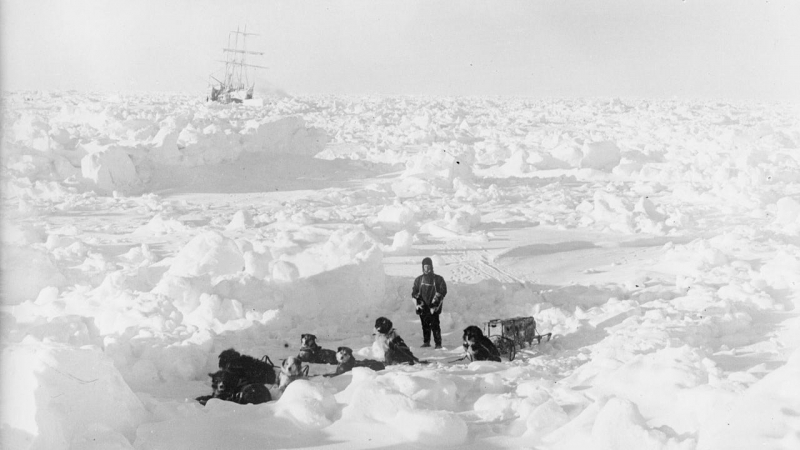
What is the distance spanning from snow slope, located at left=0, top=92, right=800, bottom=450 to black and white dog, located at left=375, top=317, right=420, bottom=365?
304mm

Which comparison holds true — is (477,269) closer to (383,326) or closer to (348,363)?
(383,326)

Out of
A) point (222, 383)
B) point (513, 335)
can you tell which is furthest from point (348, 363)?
point (513, 335)

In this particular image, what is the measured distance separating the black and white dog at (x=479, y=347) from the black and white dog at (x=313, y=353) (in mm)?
1172

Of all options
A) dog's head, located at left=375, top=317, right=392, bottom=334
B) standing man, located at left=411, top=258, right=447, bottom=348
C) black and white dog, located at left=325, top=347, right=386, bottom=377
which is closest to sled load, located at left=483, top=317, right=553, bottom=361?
standing man, located at left=411, top=258, right=447, bottom=348

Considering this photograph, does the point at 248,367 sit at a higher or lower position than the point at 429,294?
lower

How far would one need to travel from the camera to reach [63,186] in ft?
44.1

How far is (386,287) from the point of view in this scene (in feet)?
26.3

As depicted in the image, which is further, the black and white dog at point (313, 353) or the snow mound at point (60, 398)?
the black and white dog at point (313, 353)

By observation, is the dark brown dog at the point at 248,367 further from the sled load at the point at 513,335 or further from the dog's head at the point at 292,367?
the sled load at the point at 513,335

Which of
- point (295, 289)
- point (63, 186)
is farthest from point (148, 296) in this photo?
point (63, 186)

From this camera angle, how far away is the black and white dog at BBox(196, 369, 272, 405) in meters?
4.87

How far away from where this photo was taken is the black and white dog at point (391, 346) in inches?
234

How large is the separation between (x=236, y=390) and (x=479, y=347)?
2.11 meters

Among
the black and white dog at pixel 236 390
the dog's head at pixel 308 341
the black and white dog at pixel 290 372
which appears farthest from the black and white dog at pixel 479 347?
the black and white dog at pixel 236 390
